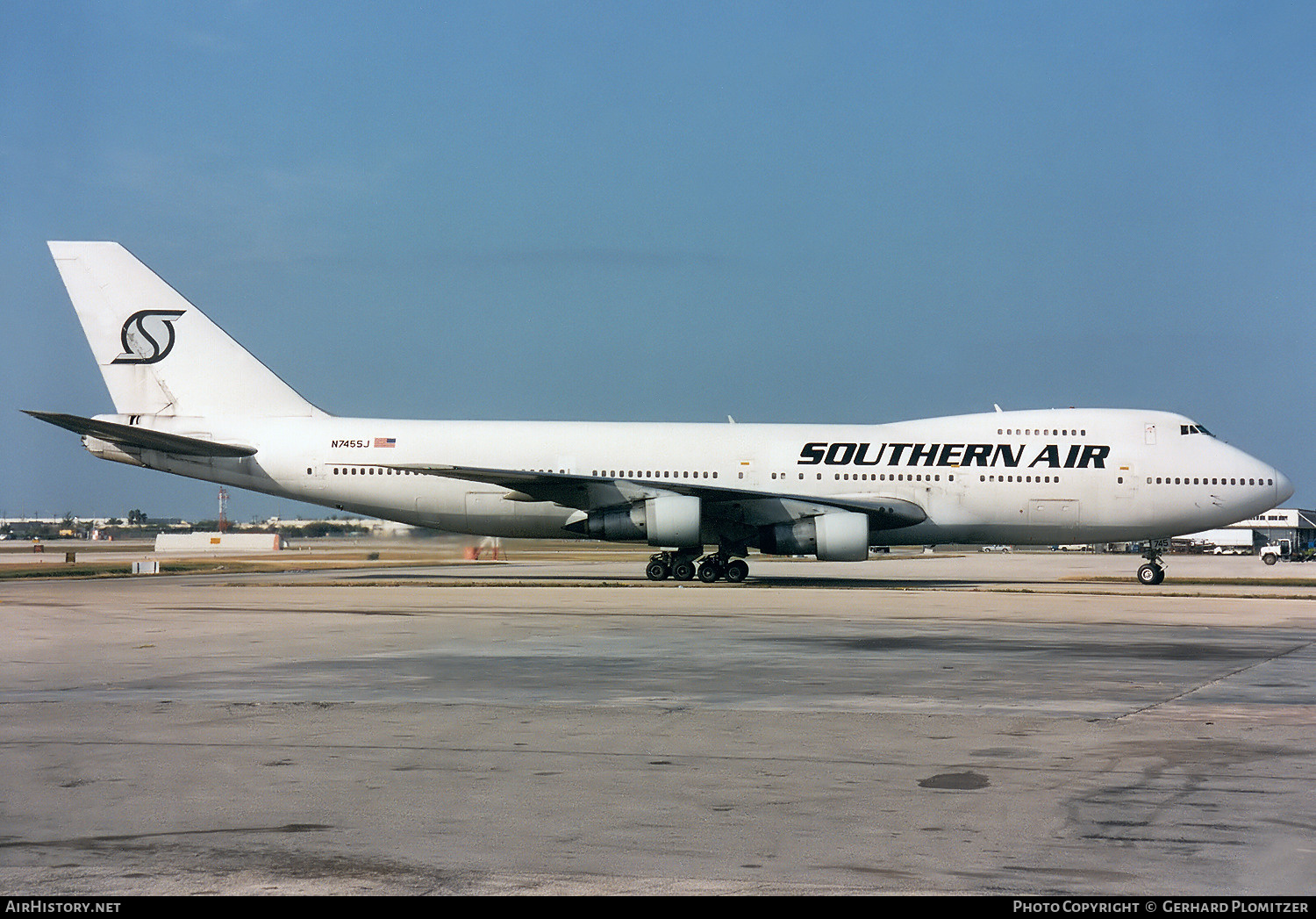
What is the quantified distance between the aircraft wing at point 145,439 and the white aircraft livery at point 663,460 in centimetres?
10

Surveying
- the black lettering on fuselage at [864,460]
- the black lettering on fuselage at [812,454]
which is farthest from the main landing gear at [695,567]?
the black lettering on fuselage at [864,460]

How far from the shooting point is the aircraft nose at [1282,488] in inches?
1214

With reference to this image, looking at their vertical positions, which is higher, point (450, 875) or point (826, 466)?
point (826, 466)

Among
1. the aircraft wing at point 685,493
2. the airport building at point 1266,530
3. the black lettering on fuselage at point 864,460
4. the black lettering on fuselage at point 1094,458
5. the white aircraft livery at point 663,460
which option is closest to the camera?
the aircraft wing at point 685,493

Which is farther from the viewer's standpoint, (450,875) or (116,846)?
(116,846)

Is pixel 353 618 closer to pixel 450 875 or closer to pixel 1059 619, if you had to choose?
pixel 1059 619

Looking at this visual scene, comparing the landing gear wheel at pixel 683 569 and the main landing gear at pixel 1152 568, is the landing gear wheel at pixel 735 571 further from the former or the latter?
the main landing gear at pixel 1152 568

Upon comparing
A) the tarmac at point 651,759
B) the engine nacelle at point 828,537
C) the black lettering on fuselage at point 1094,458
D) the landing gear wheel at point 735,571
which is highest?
the black lettering on fuselage at point 1094,458

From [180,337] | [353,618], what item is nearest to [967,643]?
[353,618]

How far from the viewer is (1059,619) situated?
18719 millimetres

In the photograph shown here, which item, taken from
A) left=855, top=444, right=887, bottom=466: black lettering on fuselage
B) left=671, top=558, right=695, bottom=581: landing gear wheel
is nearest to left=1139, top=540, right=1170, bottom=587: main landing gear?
left=855, top=444, right=887, bottom=466: black lettering on fuselage

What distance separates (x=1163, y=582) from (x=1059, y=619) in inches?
596

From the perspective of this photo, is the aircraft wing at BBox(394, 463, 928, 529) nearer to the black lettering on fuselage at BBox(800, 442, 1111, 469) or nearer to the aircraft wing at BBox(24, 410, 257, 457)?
the black lettering on fuselage at BBox(800, 442, 1111, 469)

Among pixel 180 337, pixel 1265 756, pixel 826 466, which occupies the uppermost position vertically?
pixel 180 337
